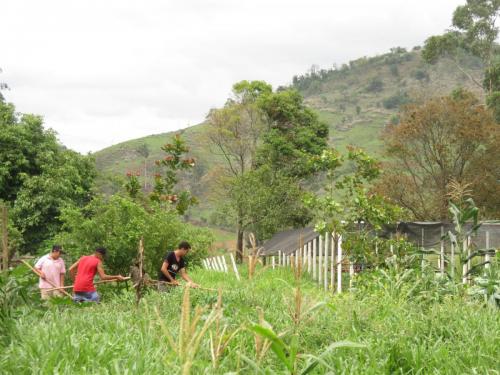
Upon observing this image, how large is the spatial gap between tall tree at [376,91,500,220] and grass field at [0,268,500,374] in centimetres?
1392

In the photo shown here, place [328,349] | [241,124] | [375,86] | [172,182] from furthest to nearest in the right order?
[375,86] < [241,124] < [172,182] < [328,349]

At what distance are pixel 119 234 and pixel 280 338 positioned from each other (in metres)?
9.16

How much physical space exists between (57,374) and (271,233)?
2413 centimetres

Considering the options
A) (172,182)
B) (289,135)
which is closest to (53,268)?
(172,182)

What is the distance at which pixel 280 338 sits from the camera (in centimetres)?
426

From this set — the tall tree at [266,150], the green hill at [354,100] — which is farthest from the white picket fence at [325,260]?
the green hill at [354,100]

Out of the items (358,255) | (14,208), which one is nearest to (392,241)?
(358,255)

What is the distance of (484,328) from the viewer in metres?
5.99

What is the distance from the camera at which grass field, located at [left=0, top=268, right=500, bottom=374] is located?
4.59 metres

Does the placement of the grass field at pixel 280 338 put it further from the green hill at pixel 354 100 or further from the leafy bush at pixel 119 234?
the green hill at pixel 354 100

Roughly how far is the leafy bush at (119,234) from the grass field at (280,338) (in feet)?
16.3

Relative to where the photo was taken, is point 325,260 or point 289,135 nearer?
point 325,260

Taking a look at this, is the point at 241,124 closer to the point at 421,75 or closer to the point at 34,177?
→ the point at 34,177

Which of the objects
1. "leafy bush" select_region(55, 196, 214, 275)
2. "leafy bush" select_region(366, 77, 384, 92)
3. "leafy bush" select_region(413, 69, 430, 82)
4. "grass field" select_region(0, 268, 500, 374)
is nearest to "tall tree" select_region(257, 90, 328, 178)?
"leafy bush" select_region(55, 196, 214, 275)
